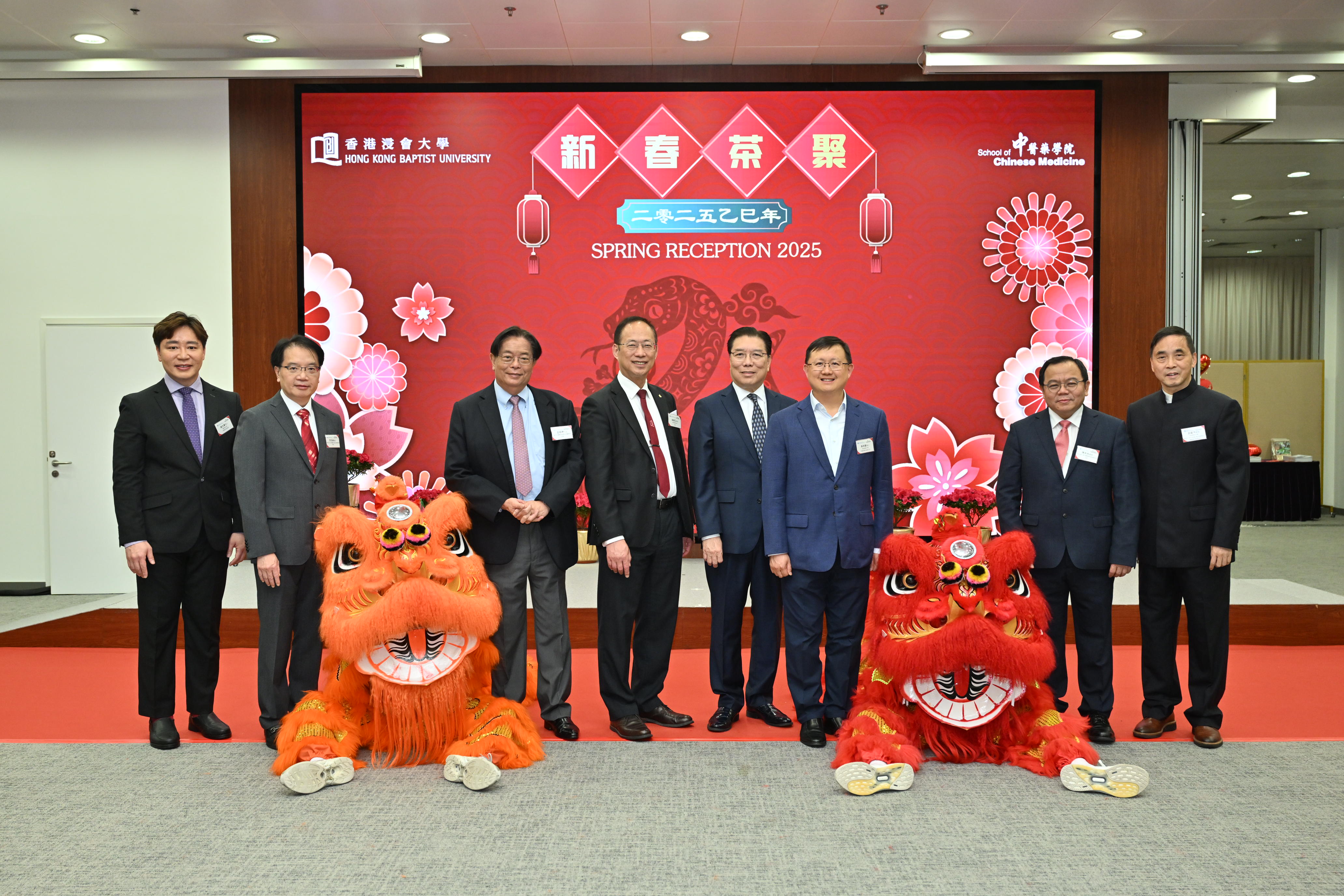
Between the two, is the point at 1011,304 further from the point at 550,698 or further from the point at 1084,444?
the point at 550,698

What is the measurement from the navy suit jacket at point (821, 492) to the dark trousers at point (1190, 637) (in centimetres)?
104

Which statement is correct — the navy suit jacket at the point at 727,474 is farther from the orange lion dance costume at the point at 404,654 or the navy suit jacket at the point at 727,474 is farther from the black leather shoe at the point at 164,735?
the black leather shoe at the point at 164,735

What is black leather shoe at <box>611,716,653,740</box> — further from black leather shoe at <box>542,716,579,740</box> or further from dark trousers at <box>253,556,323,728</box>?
dark trousers at <box>253,556,323,728</box>

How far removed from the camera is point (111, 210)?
6160mm

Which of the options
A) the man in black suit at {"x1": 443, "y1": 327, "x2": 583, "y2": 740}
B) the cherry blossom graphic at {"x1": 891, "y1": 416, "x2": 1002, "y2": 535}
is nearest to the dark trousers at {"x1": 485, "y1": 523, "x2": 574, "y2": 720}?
the man in black suit at {"x1": 443, "y1": 327, "x2": 583, "y2": 740}

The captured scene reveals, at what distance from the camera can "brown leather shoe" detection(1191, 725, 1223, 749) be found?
315 centimetres

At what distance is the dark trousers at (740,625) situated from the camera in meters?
3.41

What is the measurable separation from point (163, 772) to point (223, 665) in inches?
57.6

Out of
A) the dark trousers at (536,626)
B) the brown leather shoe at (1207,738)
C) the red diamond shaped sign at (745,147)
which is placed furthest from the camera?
the red diamond shaped sign at (745,147)

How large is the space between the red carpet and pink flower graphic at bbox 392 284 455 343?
8.21 feet

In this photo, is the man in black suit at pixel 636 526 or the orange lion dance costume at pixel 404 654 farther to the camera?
the man in black suit at pixel 636 526

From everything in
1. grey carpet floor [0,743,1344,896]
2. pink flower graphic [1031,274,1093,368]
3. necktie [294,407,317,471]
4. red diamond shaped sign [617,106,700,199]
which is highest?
red diamond shaped sign [617,106,700,199]

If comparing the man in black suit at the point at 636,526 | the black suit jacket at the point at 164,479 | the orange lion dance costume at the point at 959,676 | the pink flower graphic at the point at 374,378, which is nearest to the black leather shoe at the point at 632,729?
the man in black suit at the point at 636,526

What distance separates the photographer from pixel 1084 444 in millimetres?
3287
